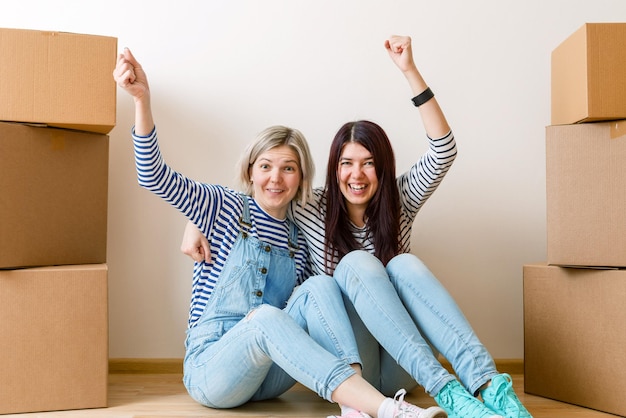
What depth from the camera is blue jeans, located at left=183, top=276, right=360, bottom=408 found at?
1.28 metres

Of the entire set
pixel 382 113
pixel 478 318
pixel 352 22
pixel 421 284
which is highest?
pixel 352 22

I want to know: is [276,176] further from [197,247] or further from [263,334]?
[263,334]

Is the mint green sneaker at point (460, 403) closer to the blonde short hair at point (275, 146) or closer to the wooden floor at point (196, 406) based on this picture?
the wooden floor at point (196, 406)

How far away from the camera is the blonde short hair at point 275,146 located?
1.57 metres

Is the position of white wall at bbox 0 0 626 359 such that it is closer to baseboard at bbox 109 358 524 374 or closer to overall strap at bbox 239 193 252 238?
baseboard at bbox 109 358 524 374

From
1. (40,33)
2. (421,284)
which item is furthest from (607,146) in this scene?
(40,33)

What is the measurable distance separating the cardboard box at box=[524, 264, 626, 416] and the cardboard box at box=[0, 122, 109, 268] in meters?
1.07

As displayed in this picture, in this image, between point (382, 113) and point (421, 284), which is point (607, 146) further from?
point (382, 113)

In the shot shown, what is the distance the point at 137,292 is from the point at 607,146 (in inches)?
49.5

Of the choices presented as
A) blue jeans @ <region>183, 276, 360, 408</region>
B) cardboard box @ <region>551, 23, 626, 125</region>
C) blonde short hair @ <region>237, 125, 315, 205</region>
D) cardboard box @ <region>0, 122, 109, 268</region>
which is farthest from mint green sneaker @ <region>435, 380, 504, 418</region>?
cardboard box @ <region>0, 122, 109, 268</region>

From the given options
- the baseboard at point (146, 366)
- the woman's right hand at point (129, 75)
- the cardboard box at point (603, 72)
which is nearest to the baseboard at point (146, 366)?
the baseboard at point (146, 366)

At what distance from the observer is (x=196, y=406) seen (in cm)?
154

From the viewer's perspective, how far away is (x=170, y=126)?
1.90 m

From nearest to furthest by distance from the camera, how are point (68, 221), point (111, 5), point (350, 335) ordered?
point (350, 335), point (68, 221), point (111, 5)
